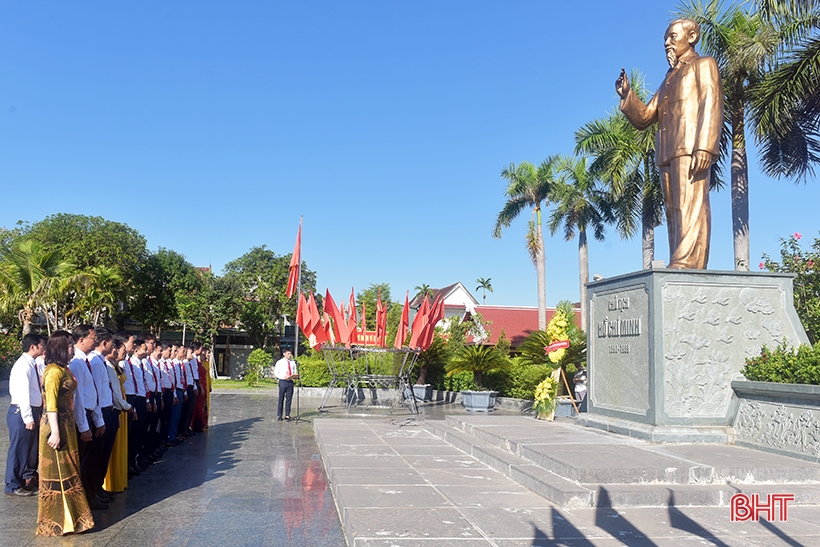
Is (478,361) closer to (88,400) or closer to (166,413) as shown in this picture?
(166,413)

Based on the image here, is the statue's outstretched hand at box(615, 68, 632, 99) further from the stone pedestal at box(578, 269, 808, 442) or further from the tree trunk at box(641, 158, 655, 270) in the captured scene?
the tree trunk at box(641, 158, 655, 270)

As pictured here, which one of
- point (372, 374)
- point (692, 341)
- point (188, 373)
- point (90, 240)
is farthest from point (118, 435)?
point (90, 240)

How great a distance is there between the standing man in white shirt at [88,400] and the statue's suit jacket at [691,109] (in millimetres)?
7338

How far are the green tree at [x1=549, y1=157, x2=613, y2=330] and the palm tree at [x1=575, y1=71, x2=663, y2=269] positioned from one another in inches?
173

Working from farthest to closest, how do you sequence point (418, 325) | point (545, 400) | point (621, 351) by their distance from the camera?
point (418, 325) < point (545, 400) < point (621, 351)

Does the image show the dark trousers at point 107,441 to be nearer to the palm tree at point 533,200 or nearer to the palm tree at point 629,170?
the palm tree at point 629,170

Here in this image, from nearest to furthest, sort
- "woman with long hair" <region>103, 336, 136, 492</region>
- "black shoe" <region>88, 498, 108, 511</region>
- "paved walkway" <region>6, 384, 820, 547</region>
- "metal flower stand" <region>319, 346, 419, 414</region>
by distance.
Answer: "paved walkway" <region>6, 384, 820, 547</region> < "black shoe" <region>88, 498, 108, 511</region> < "woman with long hair" <region>103, 336, 136, 492</region> < "metal flower stand" <region>319, 346, 419, 414</region>

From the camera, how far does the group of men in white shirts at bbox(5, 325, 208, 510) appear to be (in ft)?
19.8

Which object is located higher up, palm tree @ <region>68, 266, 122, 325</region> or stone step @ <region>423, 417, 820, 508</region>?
palm tree @ <region>68, 266, 122, 325</region>

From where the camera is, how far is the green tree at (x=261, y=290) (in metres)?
41.2

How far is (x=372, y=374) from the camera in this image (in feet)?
63.6

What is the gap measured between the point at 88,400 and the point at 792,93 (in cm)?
1372

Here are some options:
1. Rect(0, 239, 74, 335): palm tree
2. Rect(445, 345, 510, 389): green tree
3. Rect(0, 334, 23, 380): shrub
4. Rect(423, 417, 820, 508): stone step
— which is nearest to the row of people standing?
Rect(423, 417, 820, 508): stone step

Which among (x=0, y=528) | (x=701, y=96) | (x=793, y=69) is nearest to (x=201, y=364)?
(x=0, y=528)
